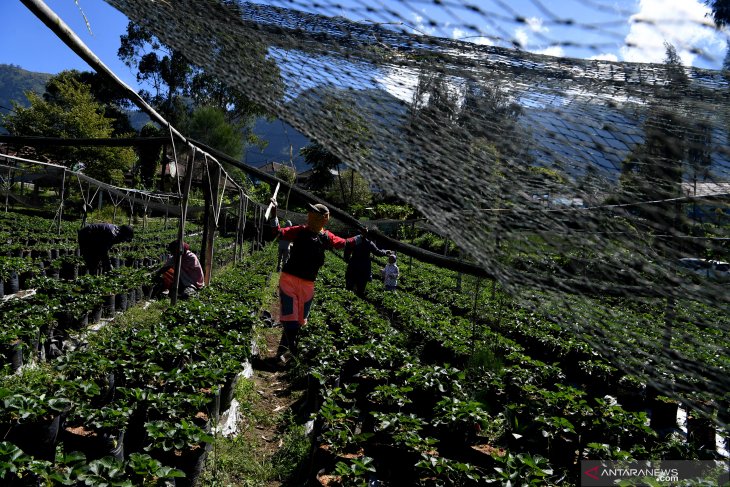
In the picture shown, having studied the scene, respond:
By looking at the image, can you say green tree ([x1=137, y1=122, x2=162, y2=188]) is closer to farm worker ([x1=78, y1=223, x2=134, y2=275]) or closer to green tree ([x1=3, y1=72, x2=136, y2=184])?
green tree ([x1=3, y1=72, x2=136, y2=184])

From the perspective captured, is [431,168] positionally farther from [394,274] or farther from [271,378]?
[394,274]

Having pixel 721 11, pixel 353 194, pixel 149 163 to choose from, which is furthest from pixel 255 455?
pixel 149 163

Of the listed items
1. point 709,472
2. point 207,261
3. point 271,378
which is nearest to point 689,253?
point 709,472

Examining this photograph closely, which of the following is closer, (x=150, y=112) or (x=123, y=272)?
(x=150, y=112)

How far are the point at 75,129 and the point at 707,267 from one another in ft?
111

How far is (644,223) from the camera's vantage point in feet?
6.15

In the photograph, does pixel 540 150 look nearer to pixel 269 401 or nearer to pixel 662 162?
pixel 662 162

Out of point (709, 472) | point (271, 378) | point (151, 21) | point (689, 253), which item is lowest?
point (271, 378)

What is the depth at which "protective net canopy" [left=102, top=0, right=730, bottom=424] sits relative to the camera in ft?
6.07

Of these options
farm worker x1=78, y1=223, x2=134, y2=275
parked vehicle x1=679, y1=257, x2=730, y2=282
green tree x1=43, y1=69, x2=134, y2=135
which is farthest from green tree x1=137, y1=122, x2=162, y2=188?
parked vehicle x1=679, y1=257, x2=730, y2=282

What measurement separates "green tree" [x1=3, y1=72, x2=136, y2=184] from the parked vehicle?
103 feet

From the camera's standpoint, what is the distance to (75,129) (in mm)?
29219

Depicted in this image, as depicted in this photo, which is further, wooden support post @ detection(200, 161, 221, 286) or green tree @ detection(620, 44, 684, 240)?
wooden support post @ detection(200, 161, 221, 286)

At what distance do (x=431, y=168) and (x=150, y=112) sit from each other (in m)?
3.03
